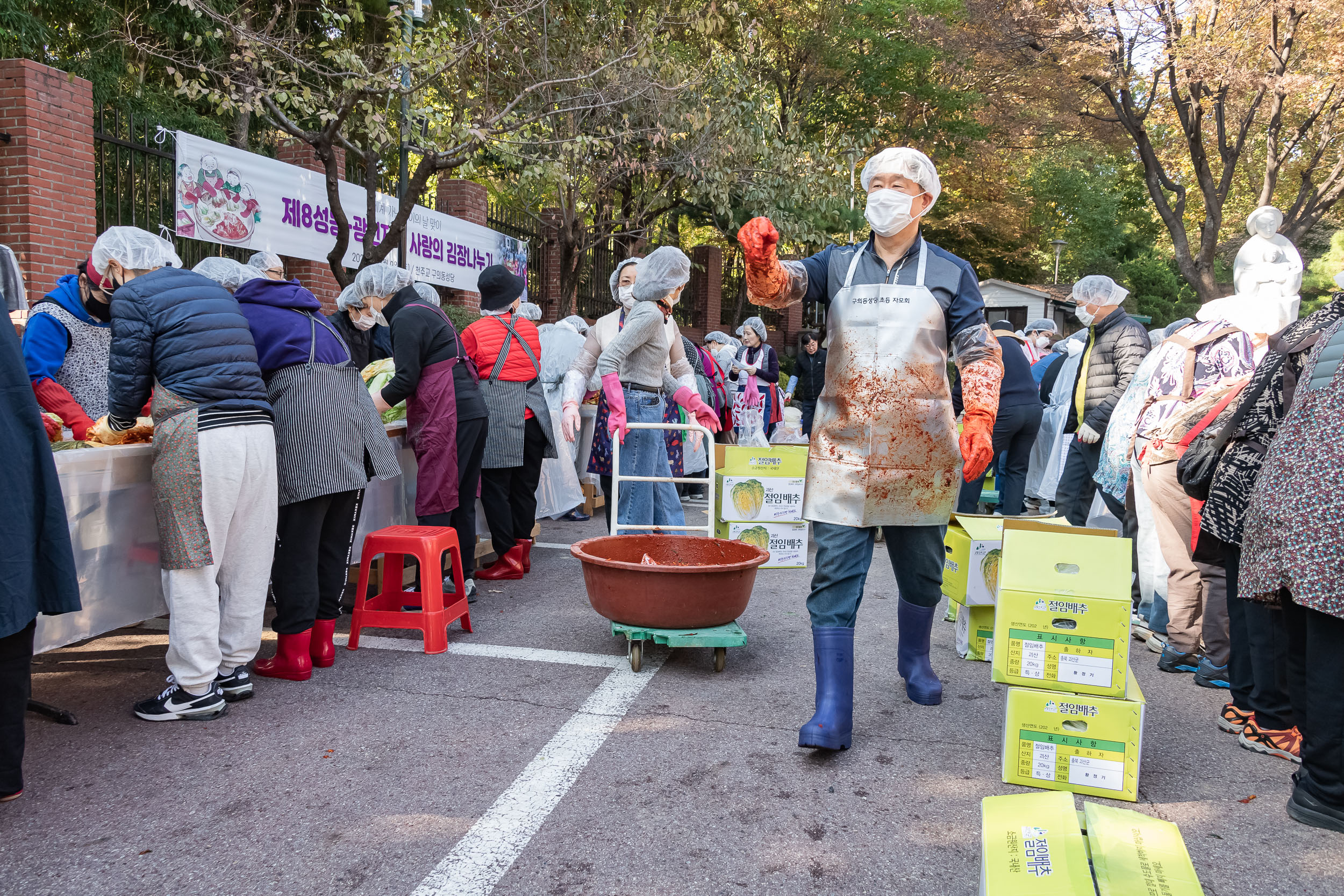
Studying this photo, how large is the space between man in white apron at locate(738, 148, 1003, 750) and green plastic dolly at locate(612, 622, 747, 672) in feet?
2.65

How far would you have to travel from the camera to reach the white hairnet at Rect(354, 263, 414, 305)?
5.23 metres

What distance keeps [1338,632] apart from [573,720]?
266 centimetres

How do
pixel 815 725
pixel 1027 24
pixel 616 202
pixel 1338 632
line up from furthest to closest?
pixel 616 202, pixel 1027 24, pixel 815 725, pixel 1338 632

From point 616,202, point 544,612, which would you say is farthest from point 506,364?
point 616,202

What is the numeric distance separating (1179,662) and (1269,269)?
6.48ft

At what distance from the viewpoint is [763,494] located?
669 centimetres

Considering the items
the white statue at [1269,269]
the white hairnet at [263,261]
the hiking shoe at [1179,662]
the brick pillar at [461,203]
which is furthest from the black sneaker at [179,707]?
the brick pillar at [461,203]

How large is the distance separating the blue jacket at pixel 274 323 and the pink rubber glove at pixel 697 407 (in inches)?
84.3

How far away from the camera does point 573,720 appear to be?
12.3ft

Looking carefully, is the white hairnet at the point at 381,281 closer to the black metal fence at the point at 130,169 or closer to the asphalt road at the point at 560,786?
the asphalt road at the point at 560,786

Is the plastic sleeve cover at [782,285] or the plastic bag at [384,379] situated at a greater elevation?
the plastic sleeve cover at [782,285]

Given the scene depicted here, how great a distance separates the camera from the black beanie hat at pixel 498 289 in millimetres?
5957

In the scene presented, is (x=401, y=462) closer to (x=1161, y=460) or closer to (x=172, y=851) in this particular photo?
(x=172, y=851)

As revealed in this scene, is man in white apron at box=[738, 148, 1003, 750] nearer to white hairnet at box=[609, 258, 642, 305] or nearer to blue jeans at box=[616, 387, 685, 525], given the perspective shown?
blue jeans at box=[616, 387, 685, 525]
